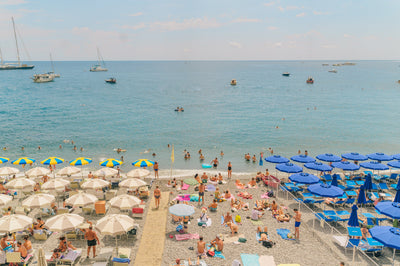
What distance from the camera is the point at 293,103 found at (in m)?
76.7

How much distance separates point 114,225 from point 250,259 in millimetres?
6302

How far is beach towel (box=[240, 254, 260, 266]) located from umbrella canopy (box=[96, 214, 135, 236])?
534 centimetres

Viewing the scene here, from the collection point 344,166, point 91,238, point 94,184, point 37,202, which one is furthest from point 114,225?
point 344,166

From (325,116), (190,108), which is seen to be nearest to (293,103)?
(325,116)

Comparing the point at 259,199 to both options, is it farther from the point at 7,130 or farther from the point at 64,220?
the point at 7,130

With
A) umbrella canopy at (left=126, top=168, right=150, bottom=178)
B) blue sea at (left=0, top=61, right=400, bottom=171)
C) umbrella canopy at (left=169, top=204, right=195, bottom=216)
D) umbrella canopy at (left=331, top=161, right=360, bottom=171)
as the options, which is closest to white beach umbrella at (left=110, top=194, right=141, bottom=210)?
umbrella canopy at (left=169, top=204, right=195, bottom=216)

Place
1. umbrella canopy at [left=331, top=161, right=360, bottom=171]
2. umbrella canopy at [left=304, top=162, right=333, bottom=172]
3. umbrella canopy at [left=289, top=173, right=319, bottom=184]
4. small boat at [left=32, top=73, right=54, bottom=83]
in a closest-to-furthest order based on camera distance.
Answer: umbrella canopy at [left=289, top=173, right=319, bottom=184] < umbrella canopy at [left=304, top=162, right=333, bottom=172] < umbrella canopy at [left=331, top=161, right=360, bottom=171] < small boat at [left=32, top=73, right=54, bottom=83]

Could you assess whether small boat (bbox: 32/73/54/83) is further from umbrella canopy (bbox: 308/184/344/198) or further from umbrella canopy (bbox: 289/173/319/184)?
umbrella canopy (bbox: 308/184/344/198)

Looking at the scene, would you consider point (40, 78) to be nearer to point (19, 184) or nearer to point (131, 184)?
point (19, 184)

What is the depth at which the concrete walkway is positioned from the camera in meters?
12.2

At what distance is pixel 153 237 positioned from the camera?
46.0 feet

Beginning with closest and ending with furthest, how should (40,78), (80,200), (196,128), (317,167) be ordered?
(80,200), (317,167), (196,128), (40,78)

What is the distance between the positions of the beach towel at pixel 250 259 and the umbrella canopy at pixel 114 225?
17.5 feet

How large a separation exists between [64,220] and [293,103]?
73.1 m
